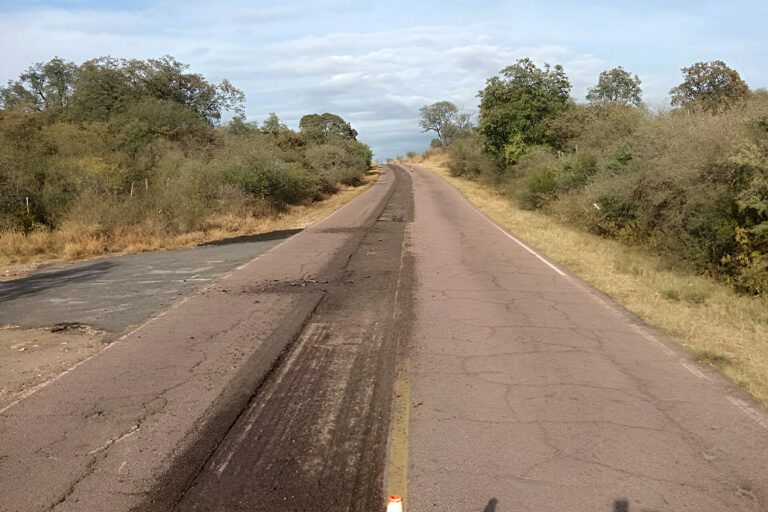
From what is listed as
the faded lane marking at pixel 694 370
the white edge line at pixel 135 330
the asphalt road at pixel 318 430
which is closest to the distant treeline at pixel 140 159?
the white edge line at pixel 135 330

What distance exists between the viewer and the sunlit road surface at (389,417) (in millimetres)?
3727

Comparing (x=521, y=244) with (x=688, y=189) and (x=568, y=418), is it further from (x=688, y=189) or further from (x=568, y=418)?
(x=568, y=418)

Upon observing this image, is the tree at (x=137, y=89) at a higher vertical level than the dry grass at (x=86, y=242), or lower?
higher

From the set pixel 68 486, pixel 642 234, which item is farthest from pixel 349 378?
pixel 642 234

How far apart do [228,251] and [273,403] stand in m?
10.3

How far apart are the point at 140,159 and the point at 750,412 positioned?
78.8 ft

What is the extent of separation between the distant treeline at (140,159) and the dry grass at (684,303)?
12.4 meters

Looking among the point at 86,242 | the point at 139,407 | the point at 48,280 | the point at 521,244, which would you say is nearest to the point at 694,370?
the point at 139,407

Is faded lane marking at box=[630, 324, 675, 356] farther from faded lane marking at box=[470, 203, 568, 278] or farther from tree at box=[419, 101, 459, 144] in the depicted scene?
tree at box=[419, 101, 459, 144]

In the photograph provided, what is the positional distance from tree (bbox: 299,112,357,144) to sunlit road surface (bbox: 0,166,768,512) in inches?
1878

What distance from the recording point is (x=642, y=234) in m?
14.4

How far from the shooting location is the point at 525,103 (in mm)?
33188

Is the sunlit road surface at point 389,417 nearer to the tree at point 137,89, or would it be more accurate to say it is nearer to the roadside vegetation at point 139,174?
the roadside vegetation at point 139,174

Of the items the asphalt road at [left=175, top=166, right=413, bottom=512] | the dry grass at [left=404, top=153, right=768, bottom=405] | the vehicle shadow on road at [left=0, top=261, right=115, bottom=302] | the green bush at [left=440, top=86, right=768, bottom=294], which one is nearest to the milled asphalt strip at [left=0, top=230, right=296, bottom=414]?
the asphalt road at [left=175, top=166, right=413, bottom=512]
